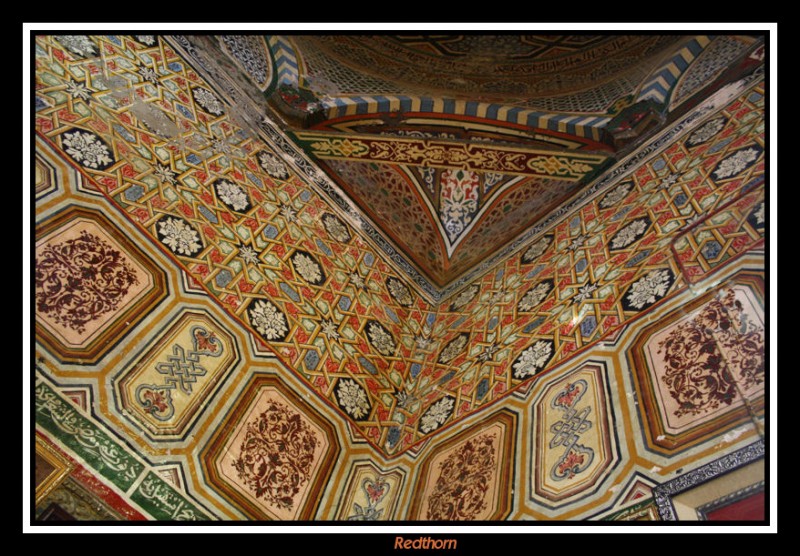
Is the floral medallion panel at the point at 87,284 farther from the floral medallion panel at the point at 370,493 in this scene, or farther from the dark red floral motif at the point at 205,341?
the floral medallion panel at the point at 370,493

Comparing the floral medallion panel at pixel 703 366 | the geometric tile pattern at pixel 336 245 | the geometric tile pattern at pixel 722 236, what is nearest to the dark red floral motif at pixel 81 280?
the geometric tile pattern at pixel 336 245

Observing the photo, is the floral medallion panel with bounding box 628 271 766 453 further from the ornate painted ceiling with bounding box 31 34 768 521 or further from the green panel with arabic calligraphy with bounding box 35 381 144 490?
the green panel with arabic calligraphy with bounding box 35 381 144 490

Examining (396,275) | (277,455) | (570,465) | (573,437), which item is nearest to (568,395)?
(573,437)

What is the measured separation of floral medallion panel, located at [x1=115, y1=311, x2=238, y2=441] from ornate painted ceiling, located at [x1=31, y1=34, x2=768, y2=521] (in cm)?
2

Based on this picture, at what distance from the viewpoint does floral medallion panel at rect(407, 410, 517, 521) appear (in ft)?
10.8

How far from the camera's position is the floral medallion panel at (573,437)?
3035 millimetres

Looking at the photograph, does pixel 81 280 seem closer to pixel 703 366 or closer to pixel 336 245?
pixel 336 245

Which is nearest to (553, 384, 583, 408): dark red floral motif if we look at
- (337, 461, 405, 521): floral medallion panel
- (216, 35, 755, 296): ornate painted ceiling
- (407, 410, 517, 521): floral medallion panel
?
(407, 410, 517, 521): floral medallion panel

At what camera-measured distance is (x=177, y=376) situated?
11.2ft

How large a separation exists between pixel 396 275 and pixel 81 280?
246 cm

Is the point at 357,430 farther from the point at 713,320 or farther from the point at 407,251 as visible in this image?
the point at 713,320

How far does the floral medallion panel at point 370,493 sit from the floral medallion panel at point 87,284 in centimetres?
159

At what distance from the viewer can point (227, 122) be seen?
4.56m

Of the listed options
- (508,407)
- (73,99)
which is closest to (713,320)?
(508,407)
